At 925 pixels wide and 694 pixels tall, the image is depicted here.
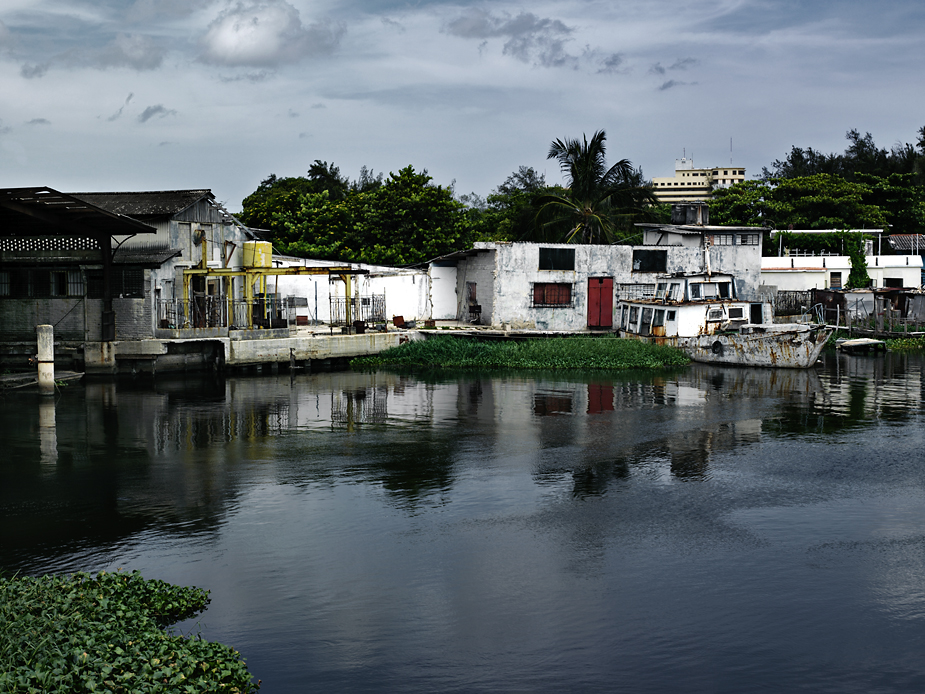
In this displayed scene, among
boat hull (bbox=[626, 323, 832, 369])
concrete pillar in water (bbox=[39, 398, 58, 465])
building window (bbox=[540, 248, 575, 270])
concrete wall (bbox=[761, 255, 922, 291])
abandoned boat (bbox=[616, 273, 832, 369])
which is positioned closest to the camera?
concrete pillar in water (bbox=[39, 398, 58, 465])

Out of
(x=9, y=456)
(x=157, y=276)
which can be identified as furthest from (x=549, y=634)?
(x=157, y=276)

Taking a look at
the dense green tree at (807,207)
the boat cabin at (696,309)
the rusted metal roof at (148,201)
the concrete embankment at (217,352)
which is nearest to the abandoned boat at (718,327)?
the boat cabin at (696,309)

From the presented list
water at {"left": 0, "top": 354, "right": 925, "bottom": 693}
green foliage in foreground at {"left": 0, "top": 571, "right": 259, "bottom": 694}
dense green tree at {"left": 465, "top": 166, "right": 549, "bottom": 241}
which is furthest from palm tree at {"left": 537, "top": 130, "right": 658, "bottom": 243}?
green foliage in foreground at {"left": 0, "top": 571, "right": 259, "bottom": 694}

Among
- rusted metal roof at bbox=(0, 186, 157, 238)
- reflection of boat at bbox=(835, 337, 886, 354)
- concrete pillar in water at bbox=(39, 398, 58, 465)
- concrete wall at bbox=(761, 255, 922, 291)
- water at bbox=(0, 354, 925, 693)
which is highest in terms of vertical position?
rusted metal roof at bbox=(0, 186, 157, 238)

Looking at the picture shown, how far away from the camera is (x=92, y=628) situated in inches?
364

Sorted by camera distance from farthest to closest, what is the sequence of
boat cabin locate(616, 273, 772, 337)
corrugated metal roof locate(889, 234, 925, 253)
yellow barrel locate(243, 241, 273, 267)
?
corrugated metal roof locate(889, 234, 925, 253) → yellow barrel locate(243, 241, 273, 267) → boat cabin locate(616, 273, 772, 337)

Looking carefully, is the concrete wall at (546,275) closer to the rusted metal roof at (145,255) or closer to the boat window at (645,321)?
the boat window at (645,321)

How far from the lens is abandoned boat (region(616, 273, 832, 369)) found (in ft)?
116

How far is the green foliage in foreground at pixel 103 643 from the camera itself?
8.19 metres

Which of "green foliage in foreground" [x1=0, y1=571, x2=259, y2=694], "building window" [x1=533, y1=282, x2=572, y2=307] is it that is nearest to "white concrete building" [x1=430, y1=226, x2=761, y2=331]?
"building window" [x1=533, y1=282, x2=572, y2=307]

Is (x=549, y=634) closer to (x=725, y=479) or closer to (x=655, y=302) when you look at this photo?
(x=725, y=479)

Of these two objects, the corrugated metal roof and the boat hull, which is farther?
the corrugated metal roof

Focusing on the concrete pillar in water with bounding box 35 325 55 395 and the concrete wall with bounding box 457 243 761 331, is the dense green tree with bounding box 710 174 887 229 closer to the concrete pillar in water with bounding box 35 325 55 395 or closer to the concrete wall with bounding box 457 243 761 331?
the concrete wall with bounding box 457 243 761 331

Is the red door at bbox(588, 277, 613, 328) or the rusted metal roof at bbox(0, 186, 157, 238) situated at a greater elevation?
the rusted metal roof at bbox(0, 186, 157, 238)
